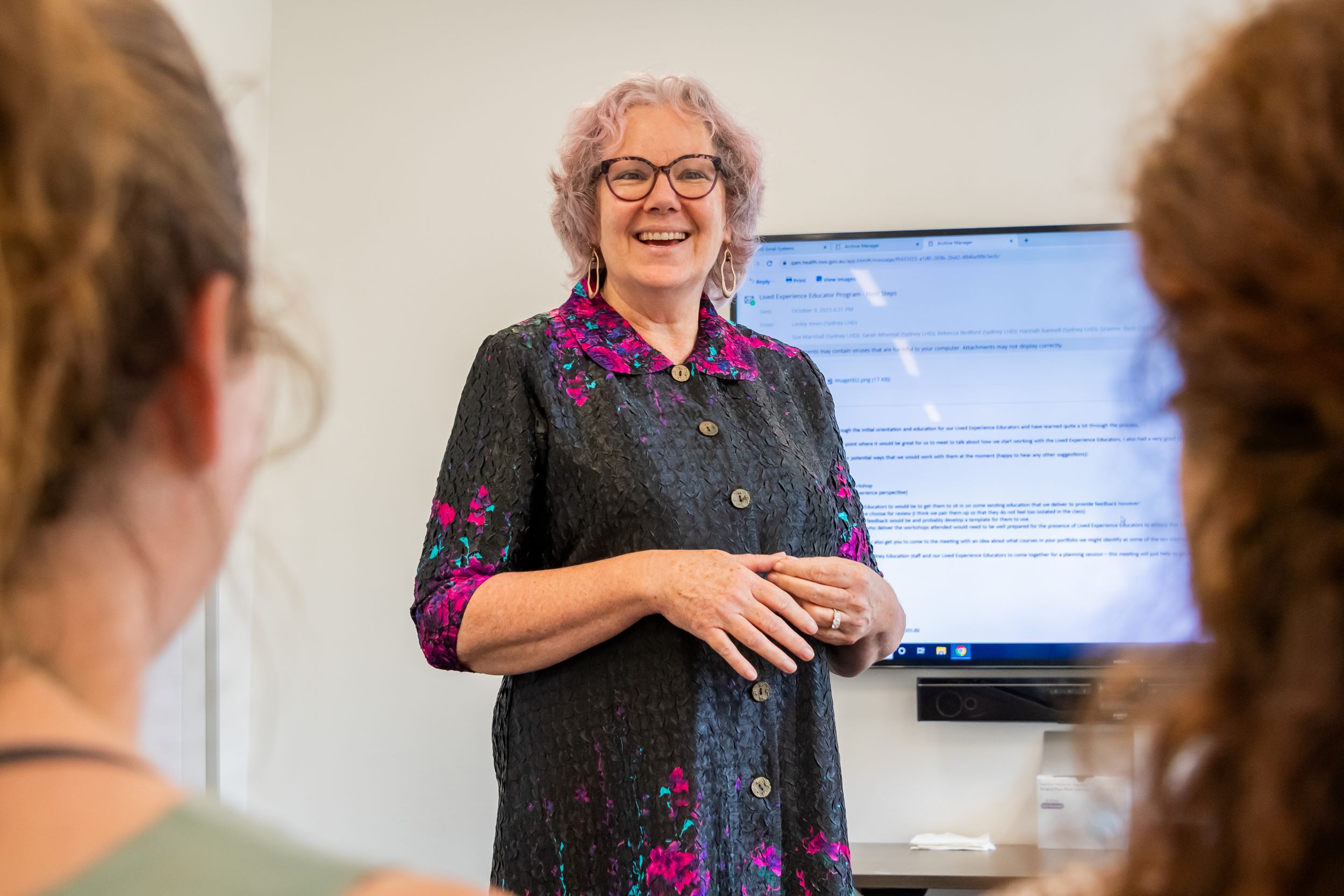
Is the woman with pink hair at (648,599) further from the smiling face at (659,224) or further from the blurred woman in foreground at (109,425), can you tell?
the blurred woman in foreground at (109,425)

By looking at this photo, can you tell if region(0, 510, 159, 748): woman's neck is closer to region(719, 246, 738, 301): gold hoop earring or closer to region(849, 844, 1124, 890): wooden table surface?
region(719, 246, 738, 301): gold hoop earring

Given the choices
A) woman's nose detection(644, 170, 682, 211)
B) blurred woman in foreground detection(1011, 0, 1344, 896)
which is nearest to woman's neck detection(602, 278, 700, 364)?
woman's nose detection(644, 170, 682, 211)

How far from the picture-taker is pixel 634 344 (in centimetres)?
182

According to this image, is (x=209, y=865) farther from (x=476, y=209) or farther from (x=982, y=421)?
(x=476, y=209)

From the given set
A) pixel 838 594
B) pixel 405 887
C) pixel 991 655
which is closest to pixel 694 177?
pixel 838 594

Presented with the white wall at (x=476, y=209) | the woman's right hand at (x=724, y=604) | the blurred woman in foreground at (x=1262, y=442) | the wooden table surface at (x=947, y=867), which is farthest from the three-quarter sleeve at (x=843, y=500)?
the blurred woman in foreground at (x=1262, y=442)

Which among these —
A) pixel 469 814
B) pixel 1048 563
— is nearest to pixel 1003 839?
pixel 1048 563

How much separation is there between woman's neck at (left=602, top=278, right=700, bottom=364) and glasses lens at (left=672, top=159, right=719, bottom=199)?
0.16m

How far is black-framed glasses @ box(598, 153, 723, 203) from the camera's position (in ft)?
6.29

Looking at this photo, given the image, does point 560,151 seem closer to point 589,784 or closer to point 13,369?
point 589,784

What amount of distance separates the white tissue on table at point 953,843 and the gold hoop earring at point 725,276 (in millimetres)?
1500

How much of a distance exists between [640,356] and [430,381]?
1.38 meters

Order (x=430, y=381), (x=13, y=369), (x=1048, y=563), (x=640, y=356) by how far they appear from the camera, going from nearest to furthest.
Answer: (x=13, y=369) < (x=640, y=356) < (x=1048, y=563) < (x=430, y=381)

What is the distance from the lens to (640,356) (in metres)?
1.81
